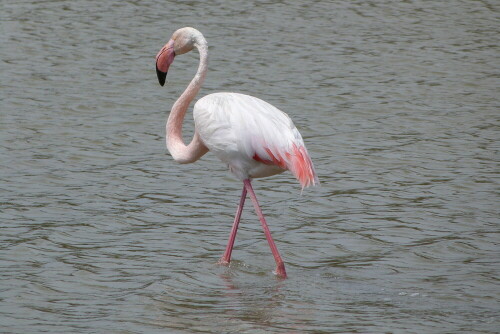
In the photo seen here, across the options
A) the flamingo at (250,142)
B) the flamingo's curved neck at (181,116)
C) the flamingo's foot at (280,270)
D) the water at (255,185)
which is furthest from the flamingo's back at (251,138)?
the water at (255,185)

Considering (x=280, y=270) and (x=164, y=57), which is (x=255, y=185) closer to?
(x=164, y=57)

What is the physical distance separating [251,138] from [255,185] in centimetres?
239

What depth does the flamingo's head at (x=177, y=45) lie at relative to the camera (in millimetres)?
7078

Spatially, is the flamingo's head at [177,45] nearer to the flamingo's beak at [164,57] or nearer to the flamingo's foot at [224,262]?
the flamingo's beak at [164,57]

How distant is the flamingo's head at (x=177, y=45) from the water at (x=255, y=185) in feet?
4.03

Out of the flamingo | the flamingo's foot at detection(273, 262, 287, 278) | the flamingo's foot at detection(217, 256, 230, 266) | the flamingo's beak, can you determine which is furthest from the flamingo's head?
the flamingo's foot at detection(273, 262, 287, 278)

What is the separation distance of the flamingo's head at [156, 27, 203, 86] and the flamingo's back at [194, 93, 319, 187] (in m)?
0.58

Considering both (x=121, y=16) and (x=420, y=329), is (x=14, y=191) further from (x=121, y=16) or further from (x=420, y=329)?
(x=121, y=16)

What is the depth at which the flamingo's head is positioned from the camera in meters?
7.08

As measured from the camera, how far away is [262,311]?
578cm

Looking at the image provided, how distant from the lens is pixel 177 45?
716 cm

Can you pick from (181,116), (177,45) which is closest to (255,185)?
(181,116)

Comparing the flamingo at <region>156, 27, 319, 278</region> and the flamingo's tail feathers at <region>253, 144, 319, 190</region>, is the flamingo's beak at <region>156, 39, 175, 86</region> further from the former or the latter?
the flamingo's tail feathers at <region>253, 144, 319, 190</region>

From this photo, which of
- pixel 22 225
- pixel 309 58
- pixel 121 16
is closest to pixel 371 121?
pixel 309 58
